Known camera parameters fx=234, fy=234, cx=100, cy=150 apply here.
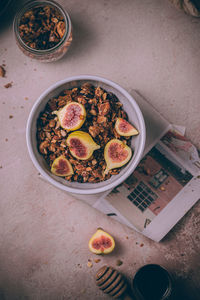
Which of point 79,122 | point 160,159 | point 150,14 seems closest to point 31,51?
point 79,122

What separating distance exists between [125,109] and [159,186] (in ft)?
1.35

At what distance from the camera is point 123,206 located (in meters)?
1.07

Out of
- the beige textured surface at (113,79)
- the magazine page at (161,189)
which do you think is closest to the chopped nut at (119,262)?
the beige textured surface at (113,79)

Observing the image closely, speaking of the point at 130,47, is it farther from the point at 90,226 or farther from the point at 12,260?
the point at 12,260

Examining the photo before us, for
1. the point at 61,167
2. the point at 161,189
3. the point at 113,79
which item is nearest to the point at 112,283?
the point at 161,189

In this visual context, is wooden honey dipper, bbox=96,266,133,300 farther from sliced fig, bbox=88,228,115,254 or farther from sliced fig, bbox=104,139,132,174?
sliced fig, bbox=104,139,132,174

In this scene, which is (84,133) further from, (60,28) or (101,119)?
(60,28)

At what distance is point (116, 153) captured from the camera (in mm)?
832

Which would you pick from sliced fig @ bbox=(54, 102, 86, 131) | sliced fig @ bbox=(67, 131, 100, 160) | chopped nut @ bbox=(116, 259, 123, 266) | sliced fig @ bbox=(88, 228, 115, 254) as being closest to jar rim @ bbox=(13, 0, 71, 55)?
sliced fig @ bbox=(54, 102, 86, 131)

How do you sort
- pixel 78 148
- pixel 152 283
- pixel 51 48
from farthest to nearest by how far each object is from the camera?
pixel 152 283 < pixel 51 48 < pixel 78 148

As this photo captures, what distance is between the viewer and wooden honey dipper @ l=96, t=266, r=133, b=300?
1.06 meters

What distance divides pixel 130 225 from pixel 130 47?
0.83 metres

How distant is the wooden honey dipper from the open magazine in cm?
24

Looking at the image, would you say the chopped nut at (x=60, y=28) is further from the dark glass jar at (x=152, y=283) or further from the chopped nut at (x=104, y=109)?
the dark glass jar at (x=152, y=283)
